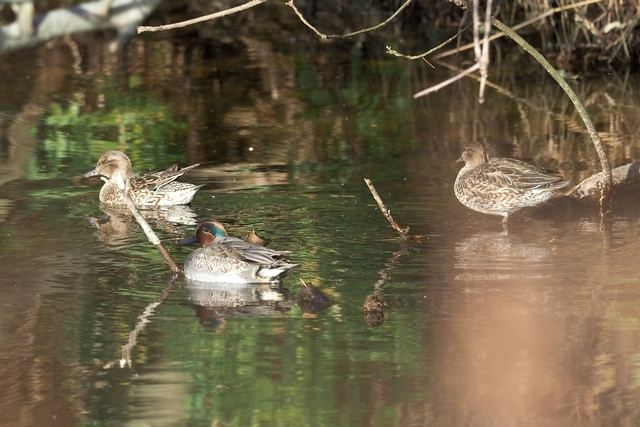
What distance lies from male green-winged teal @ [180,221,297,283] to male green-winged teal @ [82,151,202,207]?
265 centimetres

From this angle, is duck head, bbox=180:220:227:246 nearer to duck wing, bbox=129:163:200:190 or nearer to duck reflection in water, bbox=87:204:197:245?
duck reflection in water, bbox=87:204:197:245

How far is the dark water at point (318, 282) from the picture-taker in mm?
6418

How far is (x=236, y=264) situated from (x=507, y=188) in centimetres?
293

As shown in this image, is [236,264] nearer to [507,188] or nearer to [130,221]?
[130,221]

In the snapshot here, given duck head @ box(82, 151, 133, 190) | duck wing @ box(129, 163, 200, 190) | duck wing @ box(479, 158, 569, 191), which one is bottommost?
duck wing @ box(479, 158, 569, 191)

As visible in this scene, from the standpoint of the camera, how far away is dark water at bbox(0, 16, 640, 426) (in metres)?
6.42

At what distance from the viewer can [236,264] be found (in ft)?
27.4

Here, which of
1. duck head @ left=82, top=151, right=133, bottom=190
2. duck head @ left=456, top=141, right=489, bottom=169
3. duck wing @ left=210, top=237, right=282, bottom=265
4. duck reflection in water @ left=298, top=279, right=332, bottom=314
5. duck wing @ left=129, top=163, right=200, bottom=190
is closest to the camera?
duck reflection in water @ left=298, top=279, right=332, bottom=314

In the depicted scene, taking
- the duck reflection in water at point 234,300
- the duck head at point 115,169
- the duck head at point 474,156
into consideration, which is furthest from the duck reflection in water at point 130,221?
the duck head at point 474,156

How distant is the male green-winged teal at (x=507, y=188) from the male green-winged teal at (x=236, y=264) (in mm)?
2488

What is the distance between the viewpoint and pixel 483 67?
431cm

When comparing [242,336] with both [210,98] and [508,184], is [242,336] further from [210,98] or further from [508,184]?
[210,98]

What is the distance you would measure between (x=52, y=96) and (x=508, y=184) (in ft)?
26.9

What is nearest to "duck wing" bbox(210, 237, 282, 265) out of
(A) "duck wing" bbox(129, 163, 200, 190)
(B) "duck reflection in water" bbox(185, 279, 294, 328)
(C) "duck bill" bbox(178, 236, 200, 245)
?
(B) "duck reflection in water" bbox(185, 279, 294, 328)
